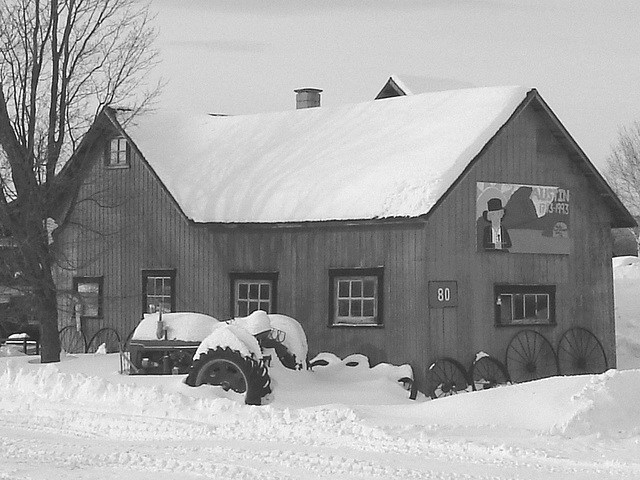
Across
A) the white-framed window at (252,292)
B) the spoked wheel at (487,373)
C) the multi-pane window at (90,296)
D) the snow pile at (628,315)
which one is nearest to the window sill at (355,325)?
the white-framed window at (252,292)

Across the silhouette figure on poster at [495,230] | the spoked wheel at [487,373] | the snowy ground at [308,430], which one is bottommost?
the snowy ground at [308,430]

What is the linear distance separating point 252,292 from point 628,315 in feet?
42.1

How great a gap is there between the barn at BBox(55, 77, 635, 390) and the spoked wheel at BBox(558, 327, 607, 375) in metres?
0.03

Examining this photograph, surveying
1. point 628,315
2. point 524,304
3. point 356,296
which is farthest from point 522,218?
point 628,315

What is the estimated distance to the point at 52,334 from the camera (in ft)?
79.6

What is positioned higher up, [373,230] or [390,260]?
[373,230]

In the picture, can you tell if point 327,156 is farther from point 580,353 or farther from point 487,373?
point 580,353

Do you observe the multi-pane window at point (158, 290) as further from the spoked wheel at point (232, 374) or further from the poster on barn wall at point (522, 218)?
the poster on barn wall at point (522, 218)

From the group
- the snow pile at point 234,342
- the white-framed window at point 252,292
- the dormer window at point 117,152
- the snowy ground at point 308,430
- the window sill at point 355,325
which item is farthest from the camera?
the dormer window at point 117,152

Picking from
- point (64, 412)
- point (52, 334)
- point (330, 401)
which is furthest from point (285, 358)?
point (52, 334)

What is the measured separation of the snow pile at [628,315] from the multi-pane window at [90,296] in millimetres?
11516

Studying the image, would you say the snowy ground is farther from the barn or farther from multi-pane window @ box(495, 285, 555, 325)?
multi-pane window @ box(495, 285, 555, 325)

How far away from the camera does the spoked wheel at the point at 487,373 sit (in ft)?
71.2

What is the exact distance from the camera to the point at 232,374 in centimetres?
1814
